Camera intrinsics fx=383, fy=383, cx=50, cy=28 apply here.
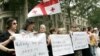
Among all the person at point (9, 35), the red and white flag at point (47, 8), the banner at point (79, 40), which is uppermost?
the red and white flag at point (47, 8)

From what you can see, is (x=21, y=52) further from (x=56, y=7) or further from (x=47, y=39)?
(x=56, y=7)

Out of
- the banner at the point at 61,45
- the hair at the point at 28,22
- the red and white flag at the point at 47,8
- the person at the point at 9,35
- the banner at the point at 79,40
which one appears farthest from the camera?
the banner at the point at 79,40

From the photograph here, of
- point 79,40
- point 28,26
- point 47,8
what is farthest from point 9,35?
point 79,40

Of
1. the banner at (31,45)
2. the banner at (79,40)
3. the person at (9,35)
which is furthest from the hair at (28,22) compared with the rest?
the banner at (79,40)

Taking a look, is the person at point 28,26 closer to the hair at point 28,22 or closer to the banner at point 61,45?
the hair at point 28,22

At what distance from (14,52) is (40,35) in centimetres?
121

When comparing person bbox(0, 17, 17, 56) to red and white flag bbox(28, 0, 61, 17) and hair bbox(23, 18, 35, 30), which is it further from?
red and white flag bbox(28, 0, 61, 17)

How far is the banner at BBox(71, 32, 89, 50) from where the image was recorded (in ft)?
38.6

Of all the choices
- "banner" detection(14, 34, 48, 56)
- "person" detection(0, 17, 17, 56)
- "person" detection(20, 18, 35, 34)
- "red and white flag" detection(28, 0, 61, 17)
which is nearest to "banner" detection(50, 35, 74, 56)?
"red and white flag" detection(28, 0, 61, 17)

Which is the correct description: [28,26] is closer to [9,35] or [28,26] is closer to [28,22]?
[28,22]

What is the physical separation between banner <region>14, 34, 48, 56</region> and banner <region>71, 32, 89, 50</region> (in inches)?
112

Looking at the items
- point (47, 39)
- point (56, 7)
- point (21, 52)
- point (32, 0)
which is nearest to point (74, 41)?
point (56, 7)

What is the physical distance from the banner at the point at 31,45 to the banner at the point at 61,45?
1.19 meters

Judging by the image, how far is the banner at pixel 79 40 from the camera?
11.8 m
